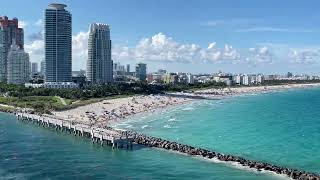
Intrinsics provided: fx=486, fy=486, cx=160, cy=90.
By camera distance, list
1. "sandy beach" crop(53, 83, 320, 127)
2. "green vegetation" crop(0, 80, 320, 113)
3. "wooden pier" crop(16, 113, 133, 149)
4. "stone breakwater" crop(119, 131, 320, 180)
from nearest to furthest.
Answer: "stone breakwater" crop(119, 131, 320, 180) < "wooden pier" crop(16, 113, 133, 149) < "sandy beach" crop(53, 83, 320, 127) < "green vegetation" crop(0, 80, 320, 113)

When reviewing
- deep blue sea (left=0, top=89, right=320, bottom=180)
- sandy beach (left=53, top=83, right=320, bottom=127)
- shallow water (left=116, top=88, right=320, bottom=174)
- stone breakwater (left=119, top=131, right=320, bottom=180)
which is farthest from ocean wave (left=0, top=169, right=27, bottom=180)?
sandy beach (left=53, top=83, right=320, bottom=127)

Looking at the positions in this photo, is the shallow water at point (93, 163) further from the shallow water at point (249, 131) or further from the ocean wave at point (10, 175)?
the shallow water at point (249, 131)

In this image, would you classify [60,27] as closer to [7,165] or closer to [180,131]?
[180,131]

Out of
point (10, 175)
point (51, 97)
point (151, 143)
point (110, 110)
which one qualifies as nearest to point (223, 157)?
point (151, 143)

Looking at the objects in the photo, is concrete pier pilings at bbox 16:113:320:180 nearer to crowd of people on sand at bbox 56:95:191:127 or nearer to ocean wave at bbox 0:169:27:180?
crowd of people on sand at bbox 56:95:191:127

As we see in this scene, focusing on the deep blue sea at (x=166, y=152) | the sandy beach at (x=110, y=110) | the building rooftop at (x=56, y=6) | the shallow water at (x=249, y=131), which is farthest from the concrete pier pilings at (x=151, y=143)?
the building rooftop at (x=56, y=6)
